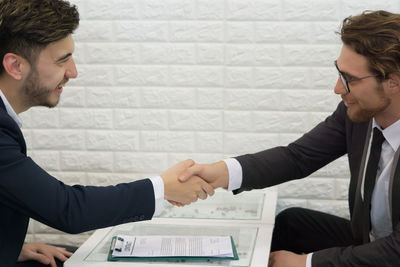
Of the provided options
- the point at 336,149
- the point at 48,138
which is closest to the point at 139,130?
the point at 48,138

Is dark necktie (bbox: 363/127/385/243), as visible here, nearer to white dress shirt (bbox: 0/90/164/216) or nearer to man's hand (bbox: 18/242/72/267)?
white dress shirt (bbox: 0/90/164/216)

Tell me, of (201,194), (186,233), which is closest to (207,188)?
(201,194)

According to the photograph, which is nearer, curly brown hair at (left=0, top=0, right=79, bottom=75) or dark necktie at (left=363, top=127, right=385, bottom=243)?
curly brown hair at (left=0, top=0, right=79, bottom=75)

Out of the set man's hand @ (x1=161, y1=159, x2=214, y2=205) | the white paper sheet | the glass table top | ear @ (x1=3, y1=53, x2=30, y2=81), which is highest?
ear @ (x1=3, y1=53, x2=30, y2=81)

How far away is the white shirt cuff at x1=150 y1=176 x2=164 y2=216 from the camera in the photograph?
2.05m

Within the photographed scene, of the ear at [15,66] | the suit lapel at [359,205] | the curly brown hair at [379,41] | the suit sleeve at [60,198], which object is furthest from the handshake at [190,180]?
the curly brown hair at [379,41]

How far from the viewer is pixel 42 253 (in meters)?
2.31

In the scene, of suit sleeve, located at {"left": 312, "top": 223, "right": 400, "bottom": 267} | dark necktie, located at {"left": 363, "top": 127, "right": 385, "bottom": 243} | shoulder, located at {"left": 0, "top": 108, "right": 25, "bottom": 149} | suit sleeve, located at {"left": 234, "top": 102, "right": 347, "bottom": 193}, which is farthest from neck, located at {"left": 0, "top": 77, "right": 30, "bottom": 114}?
dark necktie, located at {"left": 363, "top": 127, "right": 385, "bottom": 243}

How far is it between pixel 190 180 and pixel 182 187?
9 centimetres

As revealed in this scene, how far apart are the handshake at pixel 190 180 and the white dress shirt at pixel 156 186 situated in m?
0.13

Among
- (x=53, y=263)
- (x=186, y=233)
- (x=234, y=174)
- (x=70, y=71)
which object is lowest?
(x=53, y=263)

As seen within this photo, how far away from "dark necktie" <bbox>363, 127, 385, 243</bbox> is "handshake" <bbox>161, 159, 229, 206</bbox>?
598 millimetres

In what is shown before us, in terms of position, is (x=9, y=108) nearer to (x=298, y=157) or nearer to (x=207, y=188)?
(x=207, y=188)

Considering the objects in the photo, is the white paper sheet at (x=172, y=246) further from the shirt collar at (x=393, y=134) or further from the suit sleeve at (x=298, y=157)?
the shirt collar at (x=393, y=134)
